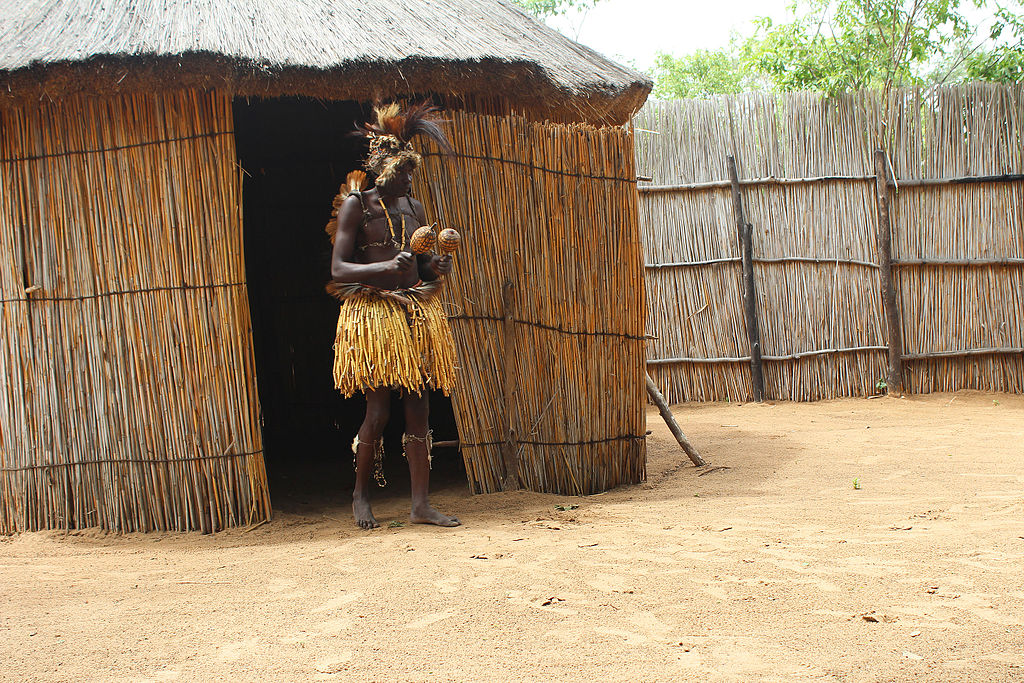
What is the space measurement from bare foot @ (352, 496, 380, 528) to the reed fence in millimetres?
4614

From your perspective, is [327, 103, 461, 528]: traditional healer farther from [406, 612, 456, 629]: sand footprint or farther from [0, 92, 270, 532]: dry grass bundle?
[406, 612, 456, 629]: sand footprint

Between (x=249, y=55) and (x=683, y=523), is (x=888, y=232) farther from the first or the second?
(x=249, y=55)

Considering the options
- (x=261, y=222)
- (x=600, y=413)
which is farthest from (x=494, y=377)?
(x=261, y=222)

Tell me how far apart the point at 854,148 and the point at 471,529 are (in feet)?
18.9

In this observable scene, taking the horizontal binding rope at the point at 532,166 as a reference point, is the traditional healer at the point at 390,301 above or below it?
below

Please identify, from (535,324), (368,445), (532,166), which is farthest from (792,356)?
(368,445)

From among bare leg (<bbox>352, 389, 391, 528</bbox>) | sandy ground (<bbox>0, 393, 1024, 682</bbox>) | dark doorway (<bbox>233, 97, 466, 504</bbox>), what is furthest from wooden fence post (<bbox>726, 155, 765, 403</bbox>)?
bare leg (<bbox>352, 389, 391, 528</bbox>)

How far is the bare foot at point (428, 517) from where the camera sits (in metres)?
3.85

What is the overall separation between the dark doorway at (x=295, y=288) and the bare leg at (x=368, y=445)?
2.46 meters

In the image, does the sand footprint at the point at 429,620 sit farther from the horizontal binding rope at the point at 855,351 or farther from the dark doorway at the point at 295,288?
the horizontal binding rope at the point at 855,351

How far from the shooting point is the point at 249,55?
12.1 feet

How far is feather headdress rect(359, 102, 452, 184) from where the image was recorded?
3.72 meters

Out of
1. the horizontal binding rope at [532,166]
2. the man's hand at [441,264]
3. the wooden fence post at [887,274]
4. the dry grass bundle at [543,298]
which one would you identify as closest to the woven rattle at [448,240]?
the man's hand at [441,264]

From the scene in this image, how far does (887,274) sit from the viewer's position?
25.4ft
